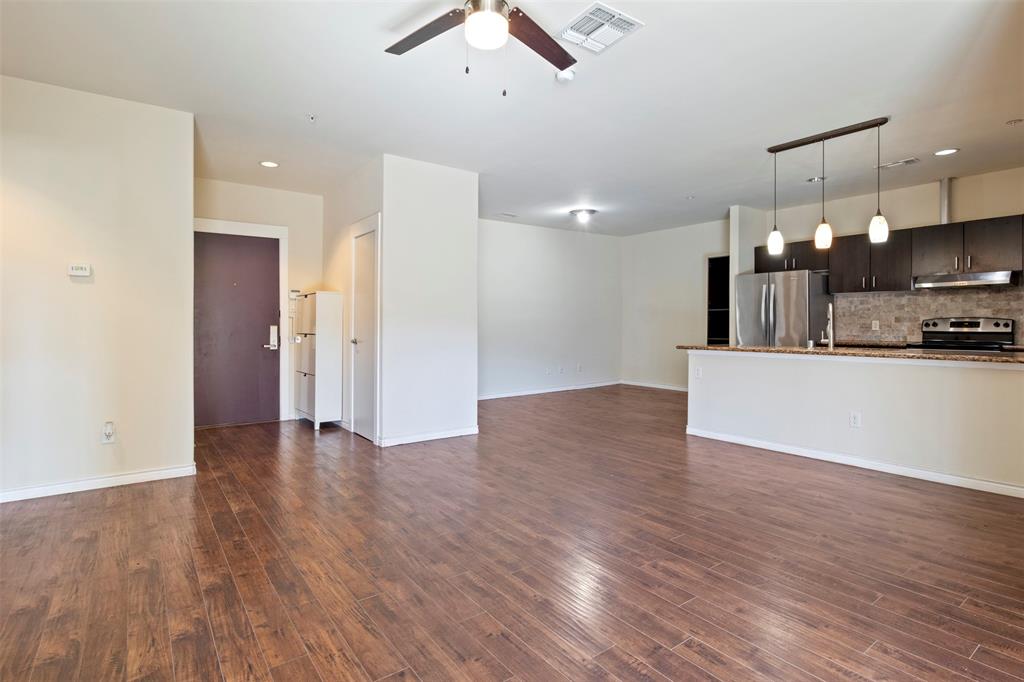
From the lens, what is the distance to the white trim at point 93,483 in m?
3.45

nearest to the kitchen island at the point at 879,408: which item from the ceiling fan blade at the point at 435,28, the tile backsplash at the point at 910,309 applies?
the tile backsplash at the point at 910,309

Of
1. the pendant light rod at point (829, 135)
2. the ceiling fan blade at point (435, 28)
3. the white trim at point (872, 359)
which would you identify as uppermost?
the pendant light rod at point (829, 135)

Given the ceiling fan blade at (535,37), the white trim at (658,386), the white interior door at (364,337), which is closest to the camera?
the ceiling fan blade at (535,37)

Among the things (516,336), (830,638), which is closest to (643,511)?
(830,638)

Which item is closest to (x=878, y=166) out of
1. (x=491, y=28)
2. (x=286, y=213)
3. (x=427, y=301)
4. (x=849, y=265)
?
(x=849, y=265)

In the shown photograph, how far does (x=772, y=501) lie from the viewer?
11.3 feet

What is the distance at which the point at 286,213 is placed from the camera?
20.5 ft

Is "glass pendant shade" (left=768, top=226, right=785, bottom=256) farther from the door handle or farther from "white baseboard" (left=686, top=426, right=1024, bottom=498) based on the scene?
the door handle

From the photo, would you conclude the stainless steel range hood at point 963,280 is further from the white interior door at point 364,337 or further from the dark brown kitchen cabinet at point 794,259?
the white interior door at point 364,337

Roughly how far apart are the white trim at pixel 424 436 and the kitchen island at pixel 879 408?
98.0 inches

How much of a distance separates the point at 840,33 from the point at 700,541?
2.94m

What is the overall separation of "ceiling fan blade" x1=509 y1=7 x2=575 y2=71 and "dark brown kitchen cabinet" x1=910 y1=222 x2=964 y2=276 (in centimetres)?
535

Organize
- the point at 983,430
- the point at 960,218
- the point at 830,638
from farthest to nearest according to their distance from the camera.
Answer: the point at 960,218, the point at 983,430, the point at 830,638

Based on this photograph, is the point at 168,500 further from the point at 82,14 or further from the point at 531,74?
the point at 531,74
